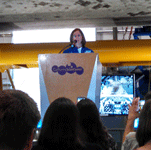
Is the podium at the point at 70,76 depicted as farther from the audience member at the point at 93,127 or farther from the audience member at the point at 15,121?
the audience member at the point at 15,121

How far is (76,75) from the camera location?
1.59 m

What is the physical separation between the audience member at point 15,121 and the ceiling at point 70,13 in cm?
173

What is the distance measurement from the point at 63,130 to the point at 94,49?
2371mm

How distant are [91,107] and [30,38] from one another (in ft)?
10.5

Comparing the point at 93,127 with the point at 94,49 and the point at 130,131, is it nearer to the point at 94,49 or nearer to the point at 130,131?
the point at 130,131

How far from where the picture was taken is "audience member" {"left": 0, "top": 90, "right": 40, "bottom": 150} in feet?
1.95

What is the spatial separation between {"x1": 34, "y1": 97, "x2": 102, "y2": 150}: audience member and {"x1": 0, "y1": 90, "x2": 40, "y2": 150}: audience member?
0.65 metres

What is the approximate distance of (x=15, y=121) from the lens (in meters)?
0.60

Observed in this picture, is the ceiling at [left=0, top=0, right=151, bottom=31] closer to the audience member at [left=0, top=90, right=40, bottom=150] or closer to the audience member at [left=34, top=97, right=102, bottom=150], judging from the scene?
the audience member at [left=34, top=97, right=102, bottom=150]

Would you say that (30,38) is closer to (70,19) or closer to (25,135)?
(70,19)

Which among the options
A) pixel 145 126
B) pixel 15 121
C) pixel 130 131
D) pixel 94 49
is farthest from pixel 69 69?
pixel 94 49

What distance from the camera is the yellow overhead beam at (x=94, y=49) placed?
11.5 ft

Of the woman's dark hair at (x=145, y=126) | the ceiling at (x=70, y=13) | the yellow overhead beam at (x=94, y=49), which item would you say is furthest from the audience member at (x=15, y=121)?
the yellow overhead beam at (x=94, y=49)

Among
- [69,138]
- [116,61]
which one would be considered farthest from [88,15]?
[69,138]
